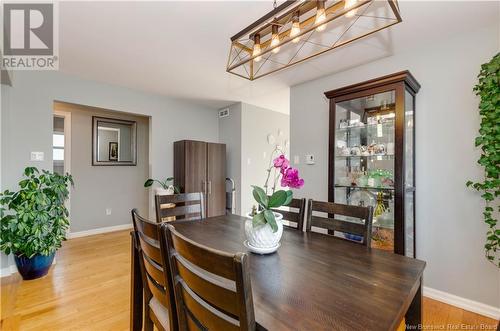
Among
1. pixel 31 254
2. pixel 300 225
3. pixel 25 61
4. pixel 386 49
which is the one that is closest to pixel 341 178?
pixel 300 225

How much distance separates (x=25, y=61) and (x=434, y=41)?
14.0 ft

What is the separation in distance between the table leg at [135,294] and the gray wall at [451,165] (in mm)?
2493

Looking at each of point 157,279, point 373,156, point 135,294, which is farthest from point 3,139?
point 373,156

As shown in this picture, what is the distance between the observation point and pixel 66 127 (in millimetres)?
3875

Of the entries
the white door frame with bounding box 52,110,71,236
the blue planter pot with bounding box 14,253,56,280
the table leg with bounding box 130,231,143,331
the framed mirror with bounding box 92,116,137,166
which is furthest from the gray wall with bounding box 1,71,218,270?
the table leg with bounding box 130,231,143,331

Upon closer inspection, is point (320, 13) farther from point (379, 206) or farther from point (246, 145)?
point (246, 145)

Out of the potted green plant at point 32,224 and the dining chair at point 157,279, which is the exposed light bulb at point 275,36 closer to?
the dining chair at point 157,279

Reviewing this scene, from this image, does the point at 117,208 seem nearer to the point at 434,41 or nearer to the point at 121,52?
the point at 121,52

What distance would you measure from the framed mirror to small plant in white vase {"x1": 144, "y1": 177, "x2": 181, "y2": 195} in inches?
37.3

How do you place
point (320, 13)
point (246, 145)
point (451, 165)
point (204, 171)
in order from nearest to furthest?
point (320, 13) < point (451, 165) < point (204, 171) < point (246, 145)

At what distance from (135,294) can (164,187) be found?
2548mm

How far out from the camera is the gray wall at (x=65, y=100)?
105 inches

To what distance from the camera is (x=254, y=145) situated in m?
4.59

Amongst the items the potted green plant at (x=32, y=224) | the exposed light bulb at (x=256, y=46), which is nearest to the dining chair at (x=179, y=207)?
the exposed light bulb at (x=256, y=46)
